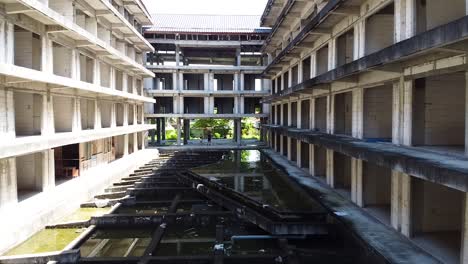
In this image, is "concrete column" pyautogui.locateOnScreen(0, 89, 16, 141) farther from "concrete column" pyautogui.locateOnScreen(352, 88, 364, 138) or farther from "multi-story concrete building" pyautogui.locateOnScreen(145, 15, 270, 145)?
"multi-story concrete building" pyautogui.locateOnScreen(145, 15, 270, 145)

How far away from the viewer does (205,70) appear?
41.0m

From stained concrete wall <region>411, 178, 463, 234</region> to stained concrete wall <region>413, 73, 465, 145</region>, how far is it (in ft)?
4.88

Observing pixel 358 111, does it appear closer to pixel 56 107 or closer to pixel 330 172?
pixel 330 172

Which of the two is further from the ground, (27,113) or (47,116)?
(27,113)

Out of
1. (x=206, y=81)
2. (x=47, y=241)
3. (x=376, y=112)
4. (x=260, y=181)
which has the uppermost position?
(x=206, y=81)

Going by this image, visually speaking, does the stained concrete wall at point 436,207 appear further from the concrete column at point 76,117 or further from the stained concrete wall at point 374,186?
the concrete column at point 76,117

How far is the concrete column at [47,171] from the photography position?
17.6 metres

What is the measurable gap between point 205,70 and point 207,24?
5529 millimetres

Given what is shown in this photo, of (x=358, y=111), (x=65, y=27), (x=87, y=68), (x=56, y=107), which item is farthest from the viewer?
(x=87, y=68)

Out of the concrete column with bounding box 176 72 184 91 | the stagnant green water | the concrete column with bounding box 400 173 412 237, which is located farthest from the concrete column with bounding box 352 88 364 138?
the concrete column with bounding box 176 72 184 91

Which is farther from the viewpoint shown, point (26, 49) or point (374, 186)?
point (26, 49)

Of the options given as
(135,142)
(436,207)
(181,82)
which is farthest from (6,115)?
(181,82)

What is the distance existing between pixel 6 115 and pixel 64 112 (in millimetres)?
6765

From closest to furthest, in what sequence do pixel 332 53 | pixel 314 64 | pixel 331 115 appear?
1. pixel 332 53
2. pixel 331 115
3. pixel 314 64
